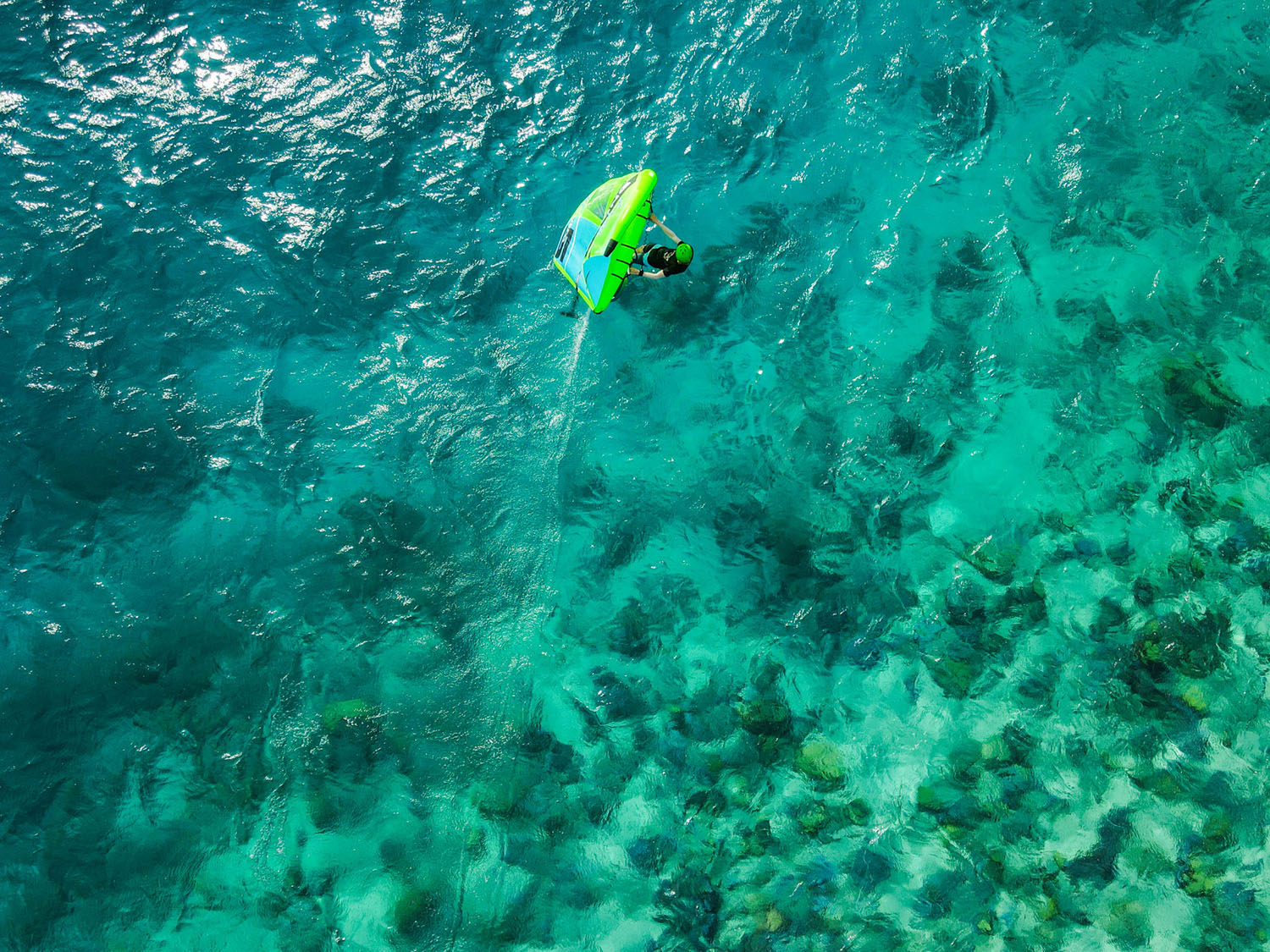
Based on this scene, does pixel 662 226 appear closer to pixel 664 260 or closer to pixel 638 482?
pixel 664 260

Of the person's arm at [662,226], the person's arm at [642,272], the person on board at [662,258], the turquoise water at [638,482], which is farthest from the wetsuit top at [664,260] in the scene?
the turquoise water at [638,482]

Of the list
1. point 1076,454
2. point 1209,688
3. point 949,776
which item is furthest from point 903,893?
point 1076,454

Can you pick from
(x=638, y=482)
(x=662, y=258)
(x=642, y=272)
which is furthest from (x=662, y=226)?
(x=638, y=482)

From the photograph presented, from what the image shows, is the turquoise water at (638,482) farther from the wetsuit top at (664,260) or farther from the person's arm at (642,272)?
the wetsuit top at (664,260)

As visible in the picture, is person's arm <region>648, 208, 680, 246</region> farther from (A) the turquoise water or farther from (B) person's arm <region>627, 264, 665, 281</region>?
(A) the turquoise water

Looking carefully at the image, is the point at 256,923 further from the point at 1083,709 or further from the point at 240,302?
the point at 1083,709

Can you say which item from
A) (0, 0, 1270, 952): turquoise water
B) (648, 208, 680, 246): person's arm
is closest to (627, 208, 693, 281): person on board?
(648, 208, 680, 246): person's arm
